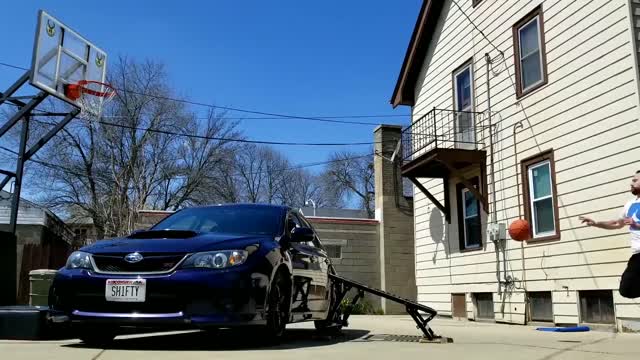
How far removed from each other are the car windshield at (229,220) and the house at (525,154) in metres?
5.58

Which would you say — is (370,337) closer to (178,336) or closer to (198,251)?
(178,336)

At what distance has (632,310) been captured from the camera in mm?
9109

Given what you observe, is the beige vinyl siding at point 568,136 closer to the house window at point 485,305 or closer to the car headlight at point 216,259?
the house window at point 485,305

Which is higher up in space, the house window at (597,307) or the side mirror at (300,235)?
the side mirror at (300,235)

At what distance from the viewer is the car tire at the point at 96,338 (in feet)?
19.8

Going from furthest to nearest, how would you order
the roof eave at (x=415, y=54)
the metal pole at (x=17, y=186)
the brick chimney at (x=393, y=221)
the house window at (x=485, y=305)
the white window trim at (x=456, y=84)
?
the brick chimney at (x=393, y=221)
the roof eave at (x=415, y=54)
the white window trim at (x=456, y=84)
the house window at (x=485, y=305)
the metal pole at (x=17, y=186)

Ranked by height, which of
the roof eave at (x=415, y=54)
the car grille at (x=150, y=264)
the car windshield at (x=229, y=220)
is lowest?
the car grille at (x=150, y=264)

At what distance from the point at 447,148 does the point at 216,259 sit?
8696 millimetres

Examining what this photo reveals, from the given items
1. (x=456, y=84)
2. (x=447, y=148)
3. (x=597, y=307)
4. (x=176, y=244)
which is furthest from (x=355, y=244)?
(x=176, y=244)

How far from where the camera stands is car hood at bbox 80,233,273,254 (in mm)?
5488

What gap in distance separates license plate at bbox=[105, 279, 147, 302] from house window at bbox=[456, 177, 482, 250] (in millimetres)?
9469

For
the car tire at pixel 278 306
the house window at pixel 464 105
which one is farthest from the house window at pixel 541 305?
the car tire at pixel 278 306

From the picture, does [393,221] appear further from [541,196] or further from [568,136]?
[568,136]

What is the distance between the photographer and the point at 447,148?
1327 centimetres
